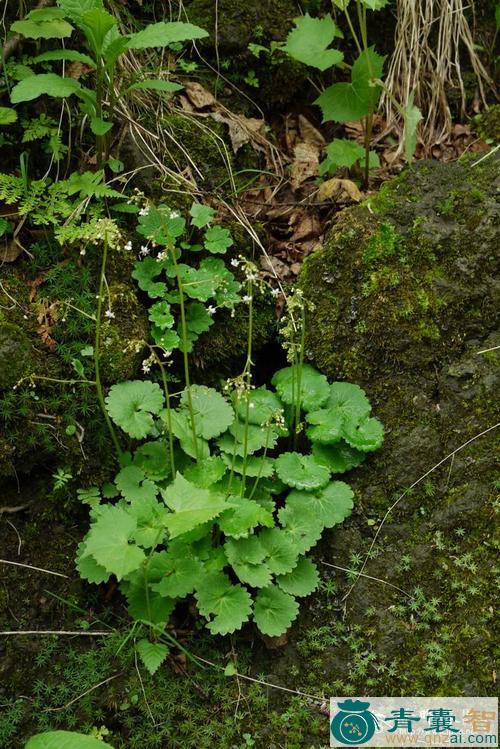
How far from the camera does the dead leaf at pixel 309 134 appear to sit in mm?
4258

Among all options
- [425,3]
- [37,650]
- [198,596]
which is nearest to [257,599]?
[198,596]

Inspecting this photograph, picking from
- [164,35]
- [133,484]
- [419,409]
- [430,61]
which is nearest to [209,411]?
[133,484]

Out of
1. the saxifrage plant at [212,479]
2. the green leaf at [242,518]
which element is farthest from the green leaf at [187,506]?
the green leaf at [242,518]

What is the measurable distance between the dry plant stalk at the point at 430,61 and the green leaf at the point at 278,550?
2.46m

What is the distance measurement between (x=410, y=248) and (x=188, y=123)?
138cm

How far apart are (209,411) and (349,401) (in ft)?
2.10

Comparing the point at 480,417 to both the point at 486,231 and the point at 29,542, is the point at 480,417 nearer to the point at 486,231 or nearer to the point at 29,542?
the point at 486,231

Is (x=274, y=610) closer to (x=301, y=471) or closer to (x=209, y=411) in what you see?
(x=301, y=471)

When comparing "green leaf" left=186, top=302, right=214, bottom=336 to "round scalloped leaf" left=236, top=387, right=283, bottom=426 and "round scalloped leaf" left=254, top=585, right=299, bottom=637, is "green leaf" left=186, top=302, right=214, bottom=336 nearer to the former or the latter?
"round scalloped leaf" left=236, top=387, right=283, bottom=426

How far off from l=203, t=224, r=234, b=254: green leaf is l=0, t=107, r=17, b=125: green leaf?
1009mm

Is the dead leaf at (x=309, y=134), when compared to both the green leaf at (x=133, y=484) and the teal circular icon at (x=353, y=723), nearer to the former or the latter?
the green leaf at (x=133, y=484)

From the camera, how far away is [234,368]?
3.59 meters

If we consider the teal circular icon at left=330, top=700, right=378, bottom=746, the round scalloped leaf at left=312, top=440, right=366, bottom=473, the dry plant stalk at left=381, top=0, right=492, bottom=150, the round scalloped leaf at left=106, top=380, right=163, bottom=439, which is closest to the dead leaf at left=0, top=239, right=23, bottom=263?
the round scalloped leaf at left=106, top=380, right=163, bottom=439

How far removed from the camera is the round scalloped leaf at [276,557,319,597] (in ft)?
9.28
